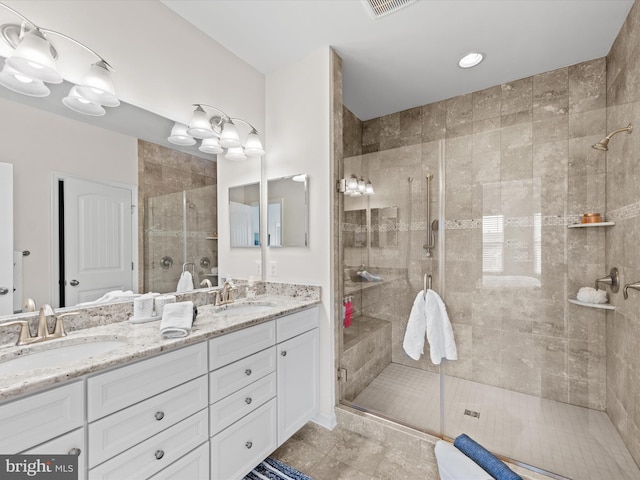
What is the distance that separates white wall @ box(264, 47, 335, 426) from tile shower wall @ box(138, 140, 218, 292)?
519mm

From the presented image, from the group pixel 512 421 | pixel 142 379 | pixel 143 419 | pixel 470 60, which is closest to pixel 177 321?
pixel 142 379

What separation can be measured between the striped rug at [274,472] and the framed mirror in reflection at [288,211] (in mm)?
1387

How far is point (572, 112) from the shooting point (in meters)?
2.23

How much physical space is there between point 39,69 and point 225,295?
148 cm

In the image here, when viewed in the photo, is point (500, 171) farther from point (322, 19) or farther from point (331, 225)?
point (322, 19)

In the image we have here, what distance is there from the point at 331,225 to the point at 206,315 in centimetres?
101

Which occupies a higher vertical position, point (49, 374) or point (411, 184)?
point (411, 184)

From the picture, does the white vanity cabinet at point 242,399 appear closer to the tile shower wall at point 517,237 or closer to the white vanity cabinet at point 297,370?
the white vanity cabinet at point 297,370

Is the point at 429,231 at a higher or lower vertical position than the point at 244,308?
higher

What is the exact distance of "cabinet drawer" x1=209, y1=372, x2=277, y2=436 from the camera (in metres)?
1.34

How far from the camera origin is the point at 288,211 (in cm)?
223

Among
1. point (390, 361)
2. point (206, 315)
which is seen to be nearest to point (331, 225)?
point (206, 315)

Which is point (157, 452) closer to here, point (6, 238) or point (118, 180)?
point (6, 238)

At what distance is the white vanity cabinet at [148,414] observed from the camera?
0.97m
